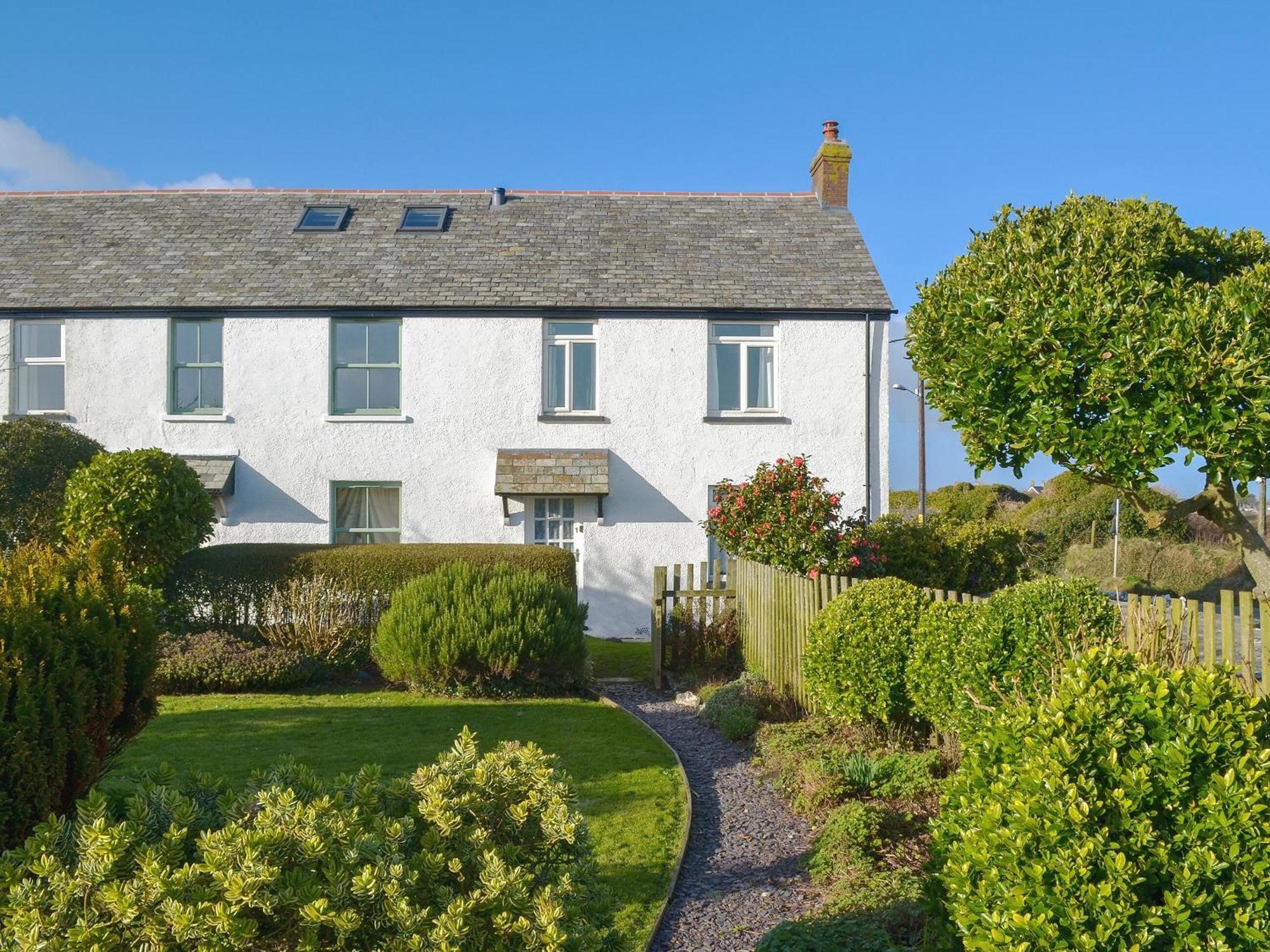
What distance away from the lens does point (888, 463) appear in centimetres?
1822

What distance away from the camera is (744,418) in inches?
714

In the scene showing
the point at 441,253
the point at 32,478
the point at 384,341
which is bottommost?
the point at 32,478

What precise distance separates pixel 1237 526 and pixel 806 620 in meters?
7.01

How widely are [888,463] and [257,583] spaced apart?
418 inches

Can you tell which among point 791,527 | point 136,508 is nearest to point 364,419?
point 136,508

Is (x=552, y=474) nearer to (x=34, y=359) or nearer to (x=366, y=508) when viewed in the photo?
(x=366, y=508)

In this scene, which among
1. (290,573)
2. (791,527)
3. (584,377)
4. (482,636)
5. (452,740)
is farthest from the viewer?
(584,377)

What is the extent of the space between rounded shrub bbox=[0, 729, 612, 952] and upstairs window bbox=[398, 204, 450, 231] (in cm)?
1732

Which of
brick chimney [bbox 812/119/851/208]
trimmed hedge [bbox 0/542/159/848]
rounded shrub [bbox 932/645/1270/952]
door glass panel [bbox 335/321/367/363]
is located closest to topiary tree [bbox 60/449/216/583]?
door glass panel [bbox 335/321/367/363]

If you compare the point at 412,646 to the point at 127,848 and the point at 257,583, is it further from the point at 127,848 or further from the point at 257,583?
the point at 127,848

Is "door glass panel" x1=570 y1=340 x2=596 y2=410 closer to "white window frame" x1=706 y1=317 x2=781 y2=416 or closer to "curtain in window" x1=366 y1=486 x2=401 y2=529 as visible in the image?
"white window frame" x1=706 y1=317 x2=781 y2=416

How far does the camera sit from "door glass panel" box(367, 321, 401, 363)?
18.4 m

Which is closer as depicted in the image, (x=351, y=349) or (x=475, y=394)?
(x=475, y=394)

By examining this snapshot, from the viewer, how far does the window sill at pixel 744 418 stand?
18.1m
